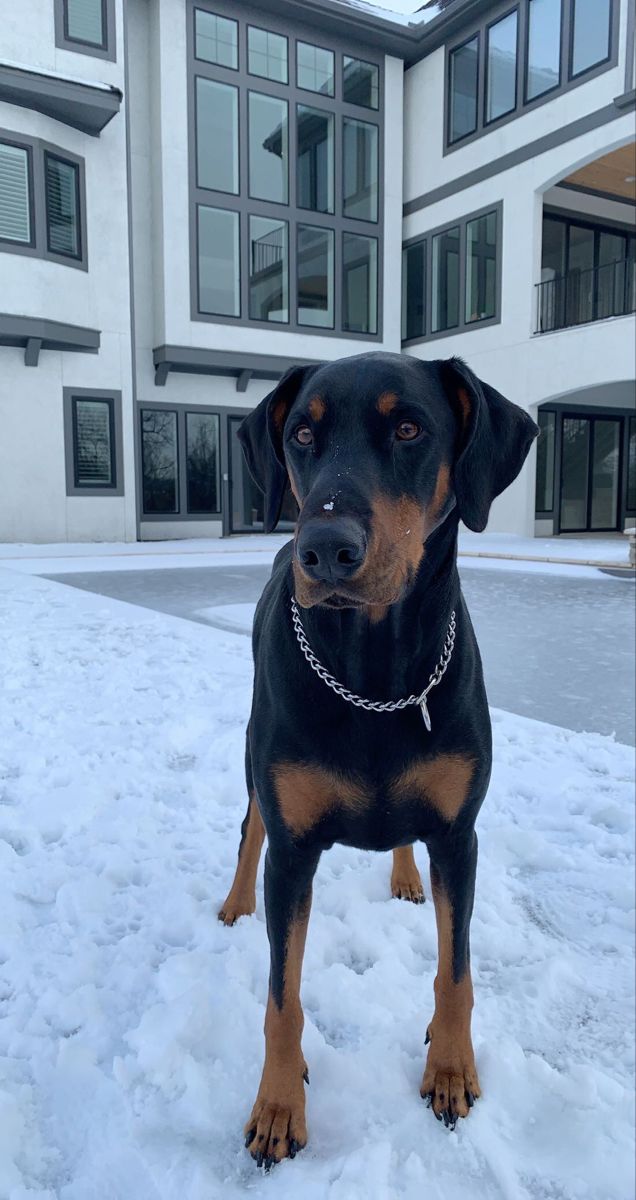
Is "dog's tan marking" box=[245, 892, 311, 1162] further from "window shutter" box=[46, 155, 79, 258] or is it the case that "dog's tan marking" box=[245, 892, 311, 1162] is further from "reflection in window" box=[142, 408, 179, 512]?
"reflection in window" box=[142, 408, 179, 512]

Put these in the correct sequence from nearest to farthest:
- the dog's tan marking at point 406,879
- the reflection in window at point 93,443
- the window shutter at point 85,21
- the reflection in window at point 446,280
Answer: the dog's tan marking at point 406,879, the window shutter at point 85,21, the reflection in window at point 93,443, the reflection in window at point 446,280

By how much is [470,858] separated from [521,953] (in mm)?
718

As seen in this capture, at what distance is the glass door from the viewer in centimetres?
2009

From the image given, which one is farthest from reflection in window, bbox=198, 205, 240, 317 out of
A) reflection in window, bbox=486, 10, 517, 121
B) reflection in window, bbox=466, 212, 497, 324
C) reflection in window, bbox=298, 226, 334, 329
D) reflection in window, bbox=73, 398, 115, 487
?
reflection in window, bbox=486, 10, 517, 121

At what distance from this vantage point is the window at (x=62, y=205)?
50.9ft

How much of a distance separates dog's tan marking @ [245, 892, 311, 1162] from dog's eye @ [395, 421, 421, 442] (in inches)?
44.8

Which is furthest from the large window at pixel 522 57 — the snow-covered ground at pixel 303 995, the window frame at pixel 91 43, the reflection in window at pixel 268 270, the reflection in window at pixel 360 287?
the snow-covered ground at pixel 303 995

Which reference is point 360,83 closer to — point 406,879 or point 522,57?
point 522,57

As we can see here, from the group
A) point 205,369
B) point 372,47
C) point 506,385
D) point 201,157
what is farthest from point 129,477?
point 372,47

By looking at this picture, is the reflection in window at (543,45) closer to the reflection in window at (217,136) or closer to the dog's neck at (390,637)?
the reflection in window at (217,136)

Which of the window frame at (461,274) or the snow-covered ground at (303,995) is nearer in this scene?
the snow-covered ground at (303,995)

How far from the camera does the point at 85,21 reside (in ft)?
50.5

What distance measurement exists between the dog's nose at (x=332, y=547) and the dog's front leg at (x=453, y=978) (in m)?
0.73

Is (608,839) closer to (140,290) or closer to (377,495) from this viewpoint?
(377,495)
